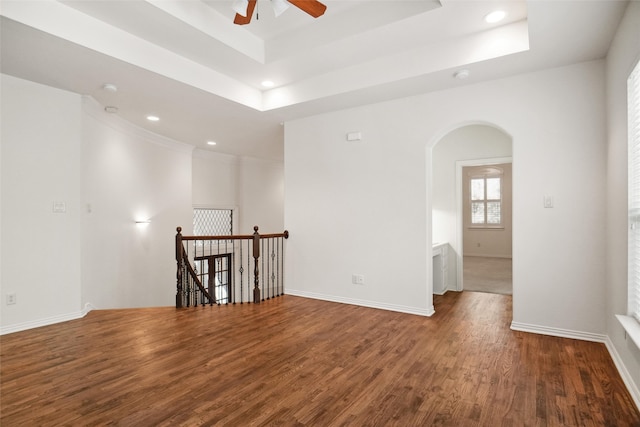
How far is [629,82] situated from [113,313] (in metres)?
5.58

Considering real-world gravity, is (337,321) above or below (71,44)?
below

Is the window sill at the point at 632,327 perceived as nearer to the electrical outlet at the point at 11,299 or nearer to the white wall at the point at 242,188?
the electrical outlet at the point at 11,299

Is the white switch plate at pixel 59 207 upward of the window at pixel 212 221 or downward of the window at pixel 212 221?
upward

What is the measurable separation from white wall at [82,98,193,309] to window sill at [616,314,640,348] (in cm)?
533

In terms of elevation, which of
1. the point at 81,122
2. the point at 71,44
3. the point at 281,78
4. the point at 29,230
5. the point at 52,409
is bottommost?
the point at 52,409

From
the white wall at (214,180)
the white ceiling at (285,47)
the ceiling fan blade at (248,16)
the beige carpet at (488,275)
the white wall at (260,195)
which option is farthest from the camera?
the white wall at (260,195)

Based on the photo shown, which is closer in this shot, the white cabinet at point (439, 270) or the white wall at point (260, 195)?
the white cabinet at point (439, 270)

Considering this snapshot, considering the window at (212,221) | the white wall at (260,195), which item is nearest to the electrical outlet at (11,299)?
the window at (212,221)

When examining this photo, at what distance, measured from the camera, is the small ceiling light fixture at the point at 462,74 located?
11.7 ft

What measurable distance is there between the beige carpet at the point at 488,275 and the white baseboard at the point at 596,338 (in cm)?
191

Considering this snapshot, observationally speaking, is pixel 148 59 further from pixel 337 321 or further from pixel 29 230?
pixel 337 321

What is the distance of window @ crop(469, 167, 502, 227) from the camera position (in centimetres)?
964

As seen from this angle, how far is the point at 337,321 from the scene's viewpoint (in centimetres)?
394

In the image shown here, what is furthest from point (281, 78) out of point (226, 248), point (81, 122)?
point (226, 248)
